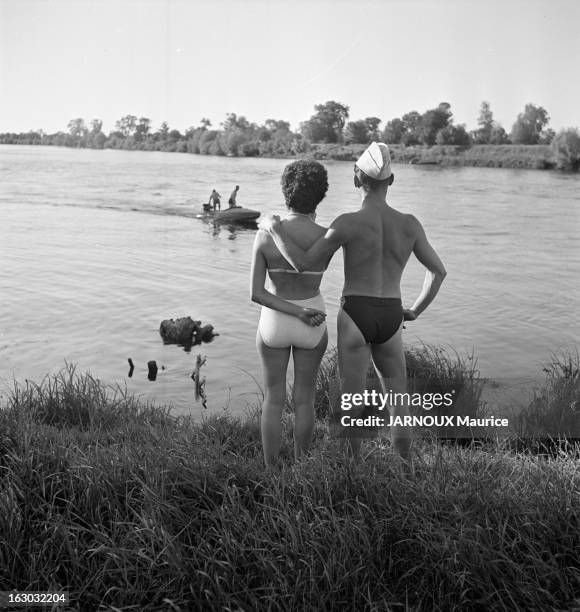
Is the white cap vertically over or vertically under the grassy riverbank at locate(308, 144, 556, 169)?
under

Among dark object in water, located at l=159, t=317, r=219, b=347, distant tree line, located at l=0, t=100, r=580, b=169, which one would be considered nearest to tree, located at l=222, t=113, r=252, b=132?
distant tree line, located at l=0, t=100, r=580, b=169

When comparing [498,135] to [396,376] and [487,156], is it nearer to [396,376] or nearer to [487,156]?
[487,156]

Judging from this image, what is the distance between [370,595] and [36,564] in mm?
1626

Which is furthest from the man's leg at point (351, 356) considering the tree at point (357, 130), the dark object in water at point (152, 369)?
the tree at point (357, 130)

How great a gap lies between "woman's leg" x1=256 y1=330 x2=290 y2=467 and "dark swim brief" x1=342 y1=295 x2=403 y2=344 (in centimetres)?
45

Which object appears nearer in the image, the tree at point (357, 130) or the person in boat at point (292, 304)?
the person in boat at point (292, 304)

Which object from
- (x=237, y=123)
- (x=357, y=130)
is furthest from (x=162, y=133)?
(x=357, y=130)

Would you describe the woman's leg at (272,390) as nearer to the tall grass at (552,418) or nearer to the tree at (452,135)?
the tall grass at (552,418)

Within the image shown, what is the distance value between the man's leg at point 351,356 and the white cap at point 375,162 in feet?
2.70

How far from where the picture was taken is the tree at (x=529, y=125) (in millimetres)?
30516

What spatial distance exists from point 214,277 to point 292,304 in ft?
49.2

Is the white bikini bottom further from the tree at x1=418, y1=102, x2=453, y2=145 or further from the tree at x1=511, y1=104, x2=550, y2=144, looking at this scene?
the tree at x1=511, y1=104, x2=550, y2=144

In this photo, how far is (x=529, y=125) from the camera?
33.4 meters

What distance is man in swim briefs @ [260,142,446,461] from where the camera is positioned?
416cm
